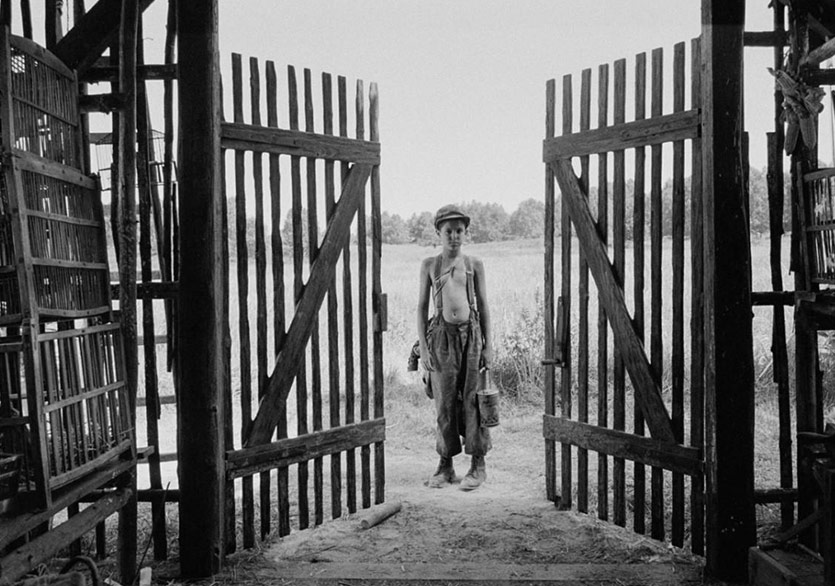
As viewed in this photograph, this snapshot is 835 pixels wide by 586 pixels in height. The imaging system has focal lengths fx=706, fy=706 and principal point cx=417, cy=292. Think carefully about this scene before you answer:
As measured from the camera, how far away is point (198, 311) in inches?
182

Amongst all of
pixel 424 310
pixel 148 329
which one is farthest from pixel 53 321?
pixel 424 310

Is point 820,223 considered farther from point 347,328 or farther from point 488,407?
point 347,328

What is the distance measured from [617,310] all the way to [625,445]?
1.00 m

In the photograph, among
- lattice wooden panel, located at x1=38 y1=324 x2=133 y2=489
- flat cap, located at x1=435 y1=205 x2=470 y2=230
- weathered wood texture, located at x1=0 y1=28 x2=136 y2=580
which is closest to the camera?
weathered wood texture, located at x1=0 y1=28 x2=136 y2=580

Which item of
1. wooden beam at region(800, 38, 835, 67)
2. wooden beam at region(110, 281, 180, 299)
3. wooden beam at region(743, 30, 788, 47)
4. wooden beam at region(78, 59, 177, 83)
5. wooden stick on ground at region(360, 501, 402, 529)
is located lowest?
wooden stick on ground at region(360, 501, 402, 529)

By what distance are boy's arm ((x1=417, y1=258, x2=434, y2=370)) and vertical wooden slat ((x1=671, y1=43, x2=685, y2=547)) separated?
2.55 m

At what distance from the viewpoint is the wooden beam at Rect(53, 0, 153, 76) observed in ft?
14.7

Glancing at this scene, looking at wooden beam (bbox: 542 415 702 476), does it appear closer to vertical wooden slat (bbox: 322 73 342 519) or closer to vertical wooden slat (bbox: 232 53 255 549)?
vertical wooden slat (bbox: 322 73 342 519)

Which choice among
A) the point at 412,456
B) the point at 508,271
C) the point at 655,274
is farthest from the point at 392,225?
the point at 655,274

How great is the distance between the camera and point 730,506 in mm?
4461

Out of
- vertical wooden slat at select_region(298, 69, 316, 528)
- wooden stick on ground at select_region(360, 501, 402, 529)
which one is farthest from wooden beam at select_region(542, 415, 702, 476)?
vertical wooden slat at select_region(298, 69, 316, 528)

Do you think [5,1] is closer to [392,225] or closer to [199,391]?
[199,391]

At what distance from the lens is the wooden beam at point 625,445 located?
187 inches

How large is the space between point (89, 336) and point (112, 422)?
0.56 meters
